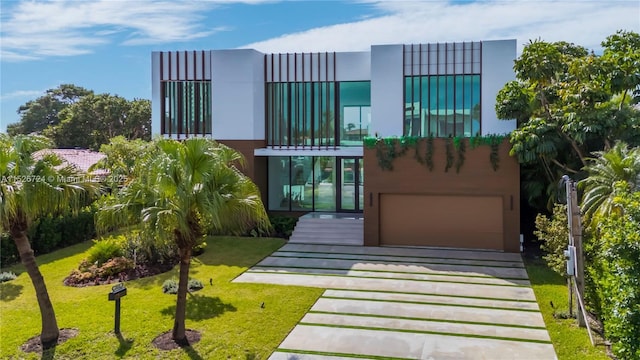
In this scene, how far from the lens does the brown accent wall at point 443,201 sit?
1712 centimetres

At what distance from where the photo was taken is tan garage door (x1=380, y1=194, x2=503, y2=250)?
1744 cm

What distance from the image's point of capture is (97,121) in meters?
37.4

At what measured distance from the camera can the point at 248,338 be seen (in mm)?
9531

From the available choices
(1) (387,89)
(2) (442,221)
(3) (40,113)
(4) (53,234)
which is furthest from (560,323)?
(3) (40,113)

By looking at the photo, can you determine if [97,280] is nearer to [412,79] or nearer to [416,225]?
[416,225]

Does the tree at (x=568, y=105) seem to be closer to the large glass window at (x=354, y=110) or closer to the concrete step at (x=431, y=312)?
the large glass window at (x=354, y=110)

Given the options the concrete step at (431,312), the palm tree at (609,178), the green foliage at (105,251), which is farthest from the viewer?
the green foliage at (105,251)

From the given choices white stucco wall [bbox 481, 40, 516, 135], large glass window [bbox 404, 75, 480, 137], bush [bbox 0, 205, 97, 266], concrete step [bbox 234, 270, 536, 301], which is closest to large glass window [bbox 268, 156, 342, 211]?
large glass window [bbox 404, 75, 480, 137]

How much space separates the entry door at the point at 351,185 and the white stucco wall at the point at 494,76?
5565mm

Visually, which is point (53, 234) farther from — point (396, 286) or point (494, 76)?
point (494, 76)

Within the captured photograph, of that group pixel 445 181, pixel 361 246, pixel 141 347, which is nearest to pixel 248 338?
pixel 141 347

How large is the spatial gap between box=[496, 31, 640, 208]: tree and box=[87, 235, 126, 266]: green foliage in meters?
12.6

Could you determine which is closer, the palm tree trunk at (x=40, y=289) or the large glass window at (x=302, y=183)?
the palm tree trunk at (x=40, y=289)

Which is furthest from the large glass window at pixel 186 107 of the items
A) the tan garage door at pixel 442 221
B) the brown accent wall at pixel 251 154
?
the tan garage door at pixel 442 221
